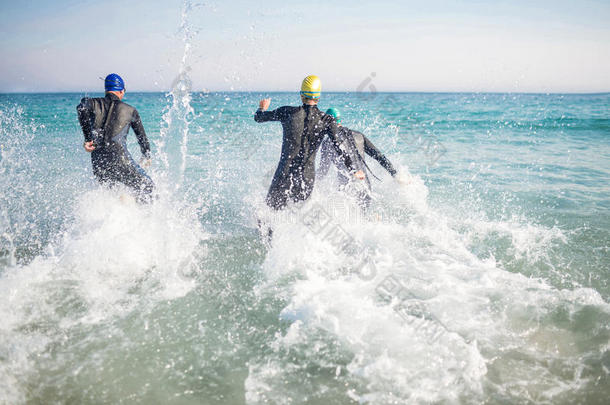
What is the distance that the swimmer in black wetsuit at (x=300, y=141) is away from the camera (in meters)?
4.12

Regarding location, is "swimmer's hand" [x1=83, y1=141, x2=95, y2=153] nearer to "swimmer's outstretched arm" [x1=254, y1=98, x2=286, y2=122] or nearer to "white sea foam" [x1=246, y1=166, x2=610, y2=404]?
"swimmer's outstretched arm" [x1=254, y1=98, x2=286, y2=122]

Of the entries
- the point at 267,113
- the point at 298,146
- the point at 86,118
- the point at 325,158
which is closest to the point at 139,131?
the point at 86,118

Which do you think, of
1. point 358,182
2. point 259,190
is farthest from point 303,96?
point 259,190

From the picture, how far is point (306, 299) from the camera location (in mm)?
3562

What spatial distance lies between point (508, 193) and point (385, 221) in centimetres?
343

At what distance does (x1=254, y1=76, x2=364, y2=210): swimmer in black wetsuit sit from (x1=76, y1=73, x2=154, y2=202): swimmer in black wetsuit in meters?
1.76

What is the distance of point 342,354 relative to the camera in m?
2.86

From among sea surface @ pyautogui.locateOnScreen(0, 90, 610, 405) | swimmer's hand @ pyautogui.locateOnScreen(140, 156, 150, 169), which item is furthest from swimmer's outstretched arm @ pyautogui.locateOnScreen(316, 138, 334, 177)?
swimmer's hand @ pyautogui.locateOnScreen(140, 156, 150, 169)

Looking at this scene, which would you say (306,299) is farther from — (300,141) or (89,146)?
(89,146)

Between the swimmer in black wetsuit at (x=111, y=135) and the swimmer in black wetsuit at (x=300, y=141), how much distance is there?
176 centimetres

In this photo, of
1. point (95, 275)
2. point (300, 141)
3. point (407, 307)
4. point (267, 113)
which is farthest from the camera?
point (267, 113)

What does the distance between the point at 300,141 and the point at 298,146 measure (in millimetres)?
66

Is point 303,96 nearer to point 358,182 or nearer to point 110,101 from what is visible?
point 358,182

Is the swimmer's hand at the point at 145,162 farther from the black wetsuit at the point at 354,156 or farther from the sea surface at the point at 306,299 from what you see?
the black wetsuit at the point at 354,156
